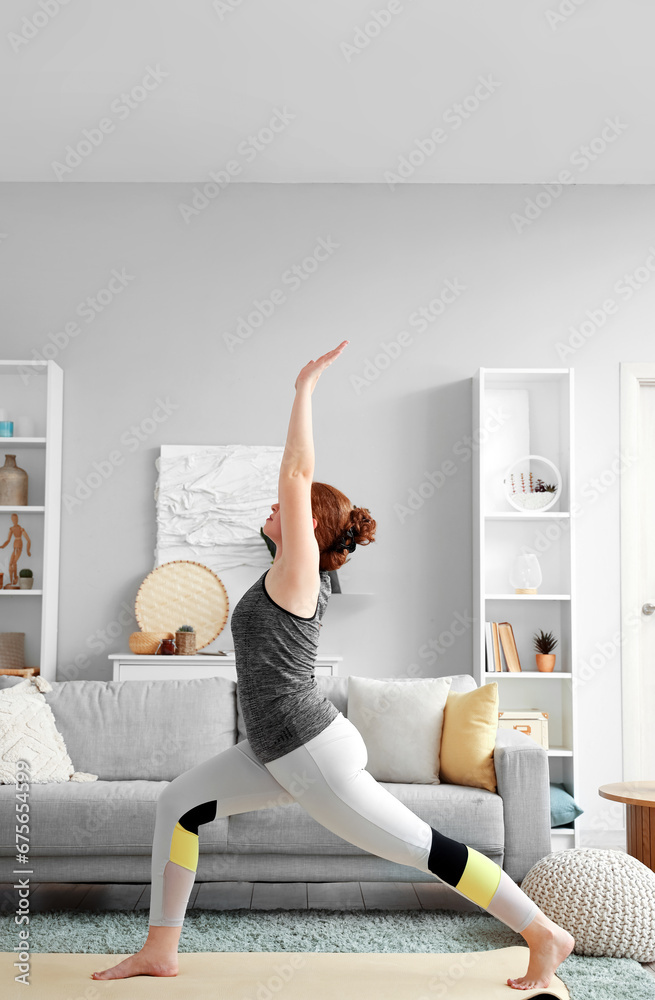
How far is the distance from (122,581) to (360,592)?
1.17 m

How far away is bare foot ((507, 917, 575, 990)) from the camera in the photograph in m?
2.00

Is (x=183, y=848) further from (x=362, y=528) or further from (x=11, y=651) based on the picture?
(x=11, y=651)

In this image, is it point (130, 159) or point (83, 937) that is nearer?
point (83, 937)

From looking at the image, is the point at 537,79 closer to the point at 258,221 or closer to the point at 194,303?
the point at 258,221

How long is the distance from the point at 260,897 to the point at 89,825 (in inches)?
26.5

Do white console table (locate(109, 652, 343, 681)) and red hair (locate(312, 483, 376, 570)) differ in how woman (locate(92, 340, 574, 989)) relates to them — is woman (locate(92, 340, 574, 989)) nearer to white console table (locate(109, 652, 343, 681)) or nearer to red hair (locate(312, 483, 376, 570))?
red hair (locate(312, 483, 376, 570))

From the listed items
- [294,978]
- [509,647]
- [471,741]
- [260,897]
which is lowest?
[260,897]

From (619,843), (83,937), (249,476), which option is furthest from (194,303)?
(619,843)

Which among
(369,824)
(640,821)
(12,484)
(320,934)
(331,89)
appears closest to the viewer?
(369,824)

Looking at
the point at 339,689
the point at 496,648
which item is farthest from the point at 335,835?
the point at 496,648

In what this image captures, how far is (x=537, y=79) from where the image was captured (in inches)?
141

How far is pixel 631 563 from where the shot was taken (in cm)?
A: 430

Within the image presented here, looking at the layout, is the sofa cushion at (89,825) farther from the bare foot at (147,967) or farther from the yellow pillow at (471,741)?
the yellow pillow at (471,741)

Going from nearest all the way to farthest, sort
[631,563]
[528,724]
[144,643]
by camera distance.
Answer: [528,724], [144,643], [631,563]
